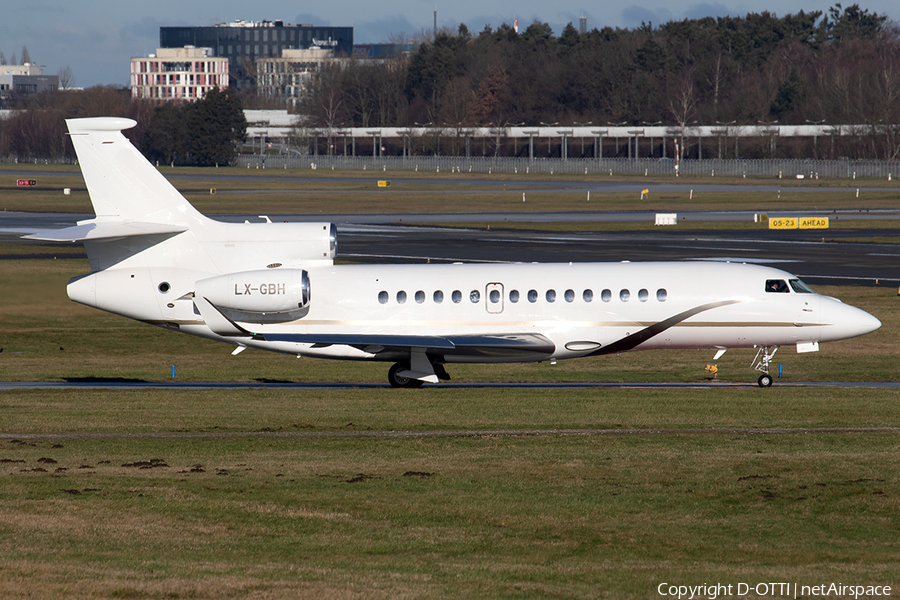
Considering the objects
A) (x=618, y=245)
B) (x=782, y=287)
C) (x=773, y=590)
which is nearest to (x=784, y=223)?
(x=618, y=245)

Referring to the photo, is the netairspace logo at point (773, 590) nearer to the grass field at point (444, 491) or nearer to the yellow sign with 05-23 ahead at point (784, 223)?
the grass field at point (444, 491)

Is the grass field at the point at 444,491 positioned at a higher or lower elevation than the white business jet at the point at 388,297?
lower

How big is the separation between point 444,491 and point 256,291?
12.6 meters

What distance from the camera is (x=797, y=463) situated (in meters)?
19.2

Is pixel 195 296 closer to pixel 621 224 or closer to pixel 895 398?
pixel 895 398

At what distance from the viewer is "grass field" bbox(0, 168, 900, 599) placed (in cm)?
1284

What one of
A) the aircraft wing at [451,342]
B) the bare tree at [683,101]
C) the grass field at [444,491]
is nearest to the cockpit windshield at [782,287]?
the grass field at [444,491]

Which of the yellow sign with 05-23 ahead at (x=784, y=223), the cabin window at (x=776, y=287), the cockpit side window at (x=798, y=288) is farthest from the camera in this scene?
the yellow sign with 05-23 ahead at (x=784, y=223)

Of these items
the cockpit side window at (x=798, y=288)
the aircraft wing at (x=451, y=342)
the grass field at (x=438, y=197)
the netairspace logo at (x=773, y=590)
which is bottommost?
the netairspace logo at (x=773, y=590)

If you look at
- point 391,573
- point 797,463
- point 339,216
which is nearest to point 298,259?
point 797,463

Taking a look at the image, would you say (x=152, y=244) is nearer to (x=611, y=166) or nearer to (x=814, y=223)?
(x=814, y=223)

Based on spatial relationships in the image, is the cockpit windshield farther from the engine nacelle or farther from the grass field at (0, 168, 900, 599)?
the engine nacelle

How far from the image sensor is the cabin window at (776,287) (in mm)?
28875

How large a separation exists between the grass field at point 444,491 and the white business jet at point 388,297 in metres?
1.43
